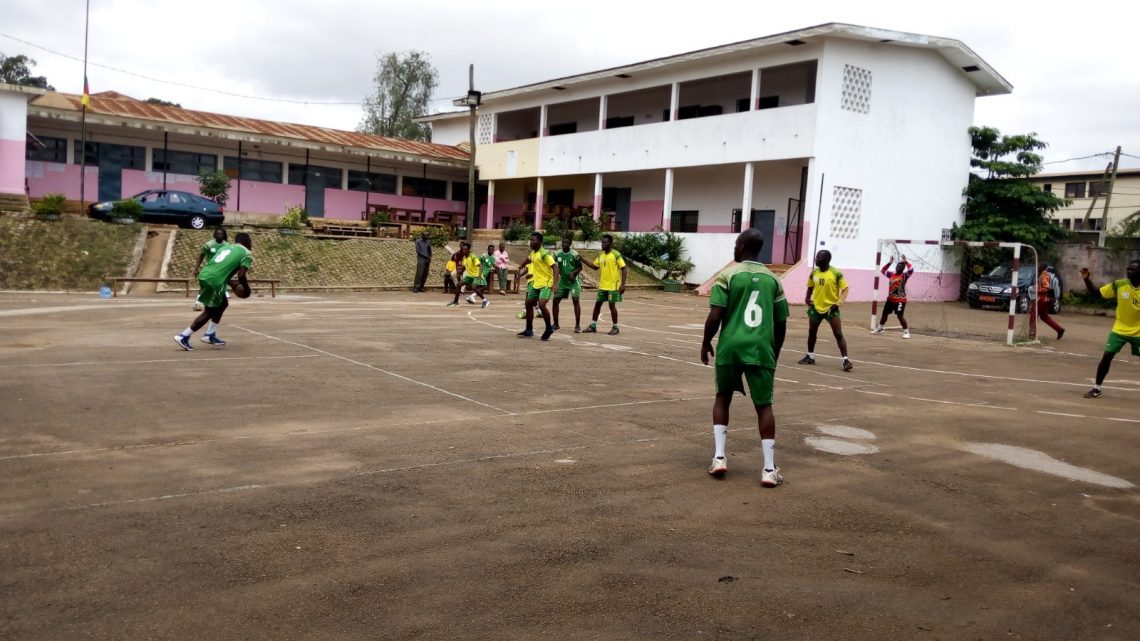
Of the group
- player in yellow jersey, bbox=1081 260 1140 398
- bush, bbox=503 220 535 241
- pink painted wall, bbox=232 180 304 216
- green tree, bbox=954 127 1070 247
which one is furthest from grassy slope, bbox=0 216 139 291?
green tree, bbox=954 127 1070 247

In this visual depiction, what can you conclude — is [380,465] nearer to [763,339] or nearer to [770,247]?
[763,339]

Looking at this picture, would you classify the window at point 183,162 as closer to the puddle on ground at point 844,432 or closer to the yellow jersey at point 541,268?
the yellow jersey at point 541,268

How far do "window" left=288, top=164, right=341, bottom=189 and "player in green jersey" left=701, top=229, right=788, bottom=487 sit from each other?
3437 cm

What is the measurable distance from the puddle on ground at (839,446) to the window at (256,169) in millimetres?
34091

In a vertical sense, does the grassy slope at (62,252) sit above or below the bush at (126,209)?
below

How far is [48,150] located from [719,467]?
34607 mm

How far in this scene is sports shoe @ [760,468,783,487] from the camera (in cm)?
575

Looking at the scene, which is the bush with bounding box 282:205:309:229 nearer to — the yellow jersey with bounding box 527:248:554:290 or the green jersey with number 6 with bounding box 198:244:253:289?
the yellow jersey with bounding box 527:248:554:290

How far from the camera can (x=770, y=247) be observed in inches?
1288

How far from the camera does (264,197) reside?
37.1m

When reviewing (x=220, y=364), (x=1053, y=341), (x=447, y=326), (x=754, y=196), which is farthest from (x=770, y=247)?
(x=220, y=364)

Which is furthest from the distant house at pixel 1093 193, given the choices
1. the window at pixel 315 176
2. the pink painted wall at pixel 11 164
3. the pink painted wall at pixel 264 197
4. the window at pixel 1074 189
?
the pink painted wall at pixel 11 164

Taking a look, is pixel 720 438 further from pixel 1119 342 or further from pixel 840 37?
pixel 840 37

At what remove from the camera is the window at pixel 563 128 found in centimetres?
4181
